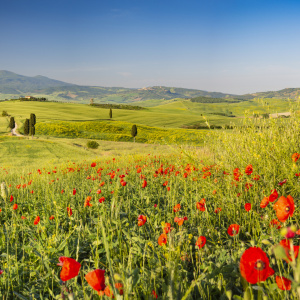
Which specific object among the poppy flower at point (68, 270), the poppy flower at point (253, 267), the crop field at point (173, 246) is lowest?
the crop field at point (173, 246)

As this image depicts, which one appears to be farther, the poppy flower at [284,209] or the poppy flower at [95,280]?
the poppy flower at [284,209]

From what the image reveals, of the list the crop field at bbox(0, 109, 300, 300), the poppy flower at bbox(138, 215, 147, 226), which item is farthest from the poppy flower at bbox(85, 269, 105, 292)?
the poppy flower at bbox(138, 215, 147, 226)

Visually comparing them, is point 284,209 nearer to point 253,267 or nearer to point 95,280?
point 253,267

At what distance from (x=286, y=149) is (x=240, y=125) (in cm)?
189

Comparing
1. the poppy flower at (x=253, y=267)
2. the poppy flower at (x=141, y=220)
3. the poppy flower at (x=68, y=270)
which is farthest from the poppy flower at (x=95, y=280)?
the poppy flower at (x=141, y=220)

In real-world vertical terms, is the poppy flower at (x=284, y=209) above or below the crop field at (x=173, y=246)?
above

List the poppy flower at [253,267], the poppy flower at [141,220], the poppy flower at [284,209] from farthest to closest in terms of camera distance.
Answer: the poppy flower at [141,220] < the poppy flower at [284,209] < the poppy flower at [253,267]

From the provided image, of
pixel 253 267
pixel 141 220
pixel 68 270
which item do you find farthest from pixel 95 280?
pixel 141 220

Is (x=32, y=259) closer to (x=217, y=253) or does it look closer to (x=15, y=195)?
(x=217, y=253)

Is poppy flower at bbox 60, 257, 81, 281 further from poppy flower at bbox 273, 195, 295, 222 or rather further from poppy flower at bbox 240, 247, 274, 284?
poppy flower at bbox 273, 195, 295, 222

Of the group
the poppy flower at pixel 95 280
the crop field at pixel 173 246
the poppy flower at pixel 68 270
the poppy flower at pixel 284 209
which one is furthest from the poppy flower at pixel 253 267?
the poppy flower at pixel 68 270

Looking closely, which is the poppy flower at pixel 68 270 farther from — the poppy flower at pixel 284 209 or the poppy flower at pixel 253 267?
the poppy flower at pixel 284 209

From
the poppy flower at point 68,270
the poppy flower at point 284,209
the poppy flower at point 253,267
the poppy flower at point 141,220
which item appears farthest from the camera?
the poppy flower at point 141,220

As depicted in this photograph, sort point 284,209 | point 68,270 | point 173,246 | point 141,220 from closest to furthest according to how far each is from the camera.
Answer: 1. point 68,270
2. point 284,209
3. point 173,246
4. point 141,220
